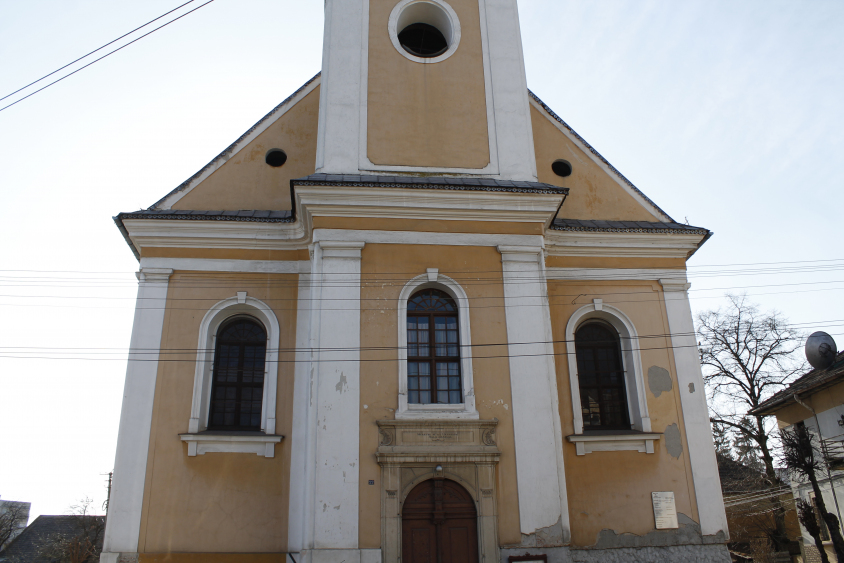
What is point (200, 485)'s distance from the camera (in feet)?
40.1

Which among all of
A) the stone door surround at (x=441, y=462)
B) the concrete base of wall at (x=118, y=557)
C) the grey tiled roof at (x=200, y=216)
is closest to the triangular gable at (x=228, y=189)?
the grey tiled roof at (x=200, y=216)

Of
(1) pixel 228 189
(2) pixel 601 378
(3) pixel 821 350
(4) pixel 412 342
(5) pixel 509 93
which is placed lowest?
A: (2) pixel 601 378

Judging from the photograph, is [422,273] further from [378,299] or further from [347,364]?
[347,364]

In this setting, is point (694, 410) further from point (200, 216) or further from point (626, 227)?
point (200, 216)

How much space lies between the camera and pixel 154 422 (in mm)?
12617

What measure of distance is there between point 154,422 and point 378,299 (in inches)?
196

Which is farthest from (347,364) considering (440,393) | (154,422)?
(154,422)

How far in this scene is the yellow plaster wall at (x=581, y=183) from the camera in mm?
15406

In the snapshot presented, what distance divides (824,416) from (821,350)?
1.99 m

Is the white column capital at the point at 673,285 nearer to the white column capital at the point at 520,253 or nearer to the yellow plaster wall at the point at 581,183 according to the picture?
the yellow plaster wall at the point at 581,183

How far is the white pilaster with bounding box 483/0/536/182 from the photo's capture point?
543 inches

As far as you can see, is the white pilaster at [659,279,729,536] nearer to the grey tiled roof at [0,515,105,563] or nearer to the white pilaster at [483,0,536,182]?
the white pilaster at [483,0,536,182]

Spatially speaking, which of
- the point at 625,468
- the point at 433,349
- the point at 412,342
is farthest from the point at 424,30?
the point at 625,468

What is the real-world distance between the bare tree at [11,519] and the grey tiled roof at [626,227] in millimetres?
49296
